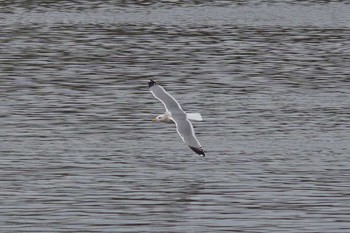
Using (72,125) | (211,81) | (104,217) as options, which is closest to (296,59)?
(211,81)

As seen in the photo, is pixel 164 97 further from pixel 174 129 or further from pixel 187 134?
pixel 174 129

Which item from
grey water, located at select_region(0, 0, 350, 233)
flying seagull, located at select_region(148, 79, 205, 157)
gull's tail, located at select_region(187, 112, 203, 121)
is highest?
gull's tail, located at select_region(187, 112, 203, 121)

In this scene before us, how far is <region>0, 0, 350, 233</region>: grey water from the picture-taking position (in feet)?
71.8

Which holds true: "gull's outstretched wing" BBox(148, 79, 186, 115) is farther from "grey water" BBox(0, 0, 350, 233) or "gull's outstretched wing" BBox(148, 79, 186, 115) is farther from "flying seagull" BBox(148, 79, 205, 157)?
"grey water" BBox(0, 0, 350, 233)

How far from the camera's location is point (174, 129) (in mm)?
30062

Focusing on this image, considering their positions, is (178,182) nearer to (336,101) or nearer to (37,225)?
(37,225)

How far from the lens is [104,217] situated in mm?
21328

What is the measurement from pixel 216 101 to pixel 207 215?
13212mm

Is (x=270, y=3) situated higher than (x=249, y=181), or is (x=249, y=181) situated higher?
(x=249, y=181)

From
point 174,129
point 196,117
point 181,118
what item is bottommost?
point 174,129

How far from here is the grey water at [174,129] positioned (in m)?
21.9

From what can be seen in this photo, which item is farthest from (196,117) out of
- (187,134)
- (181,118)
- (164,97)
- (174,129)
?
(174,129)

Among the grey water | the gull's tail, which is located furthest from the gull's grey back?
→ the gull's tail

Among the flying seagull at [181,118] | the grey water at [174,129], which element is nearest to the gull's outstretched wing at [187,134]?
the flying seagull at [181,118]
